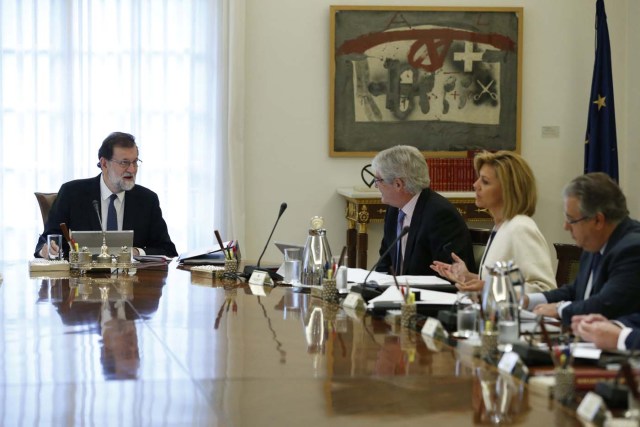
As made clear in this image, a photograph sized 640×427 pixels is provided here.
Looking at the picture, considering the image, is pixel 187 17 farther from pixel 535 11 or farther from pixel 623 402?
pixel 623 402

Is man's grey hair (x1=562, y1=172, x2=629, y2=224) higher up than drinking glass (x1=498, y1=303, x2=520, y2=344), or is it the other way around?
man's grey hair (x1=562, y1=172, x2=629, y2=224)

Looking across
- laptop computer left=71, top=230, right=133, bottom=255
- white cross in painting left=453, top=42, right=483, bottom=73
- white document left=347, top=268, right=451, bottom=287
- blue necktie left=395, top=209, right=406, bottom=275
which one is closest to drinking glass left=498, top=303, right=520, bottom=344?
white document left=347, top=268, right=451, bottom=287

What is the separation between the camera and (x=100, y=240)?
4.57 metres

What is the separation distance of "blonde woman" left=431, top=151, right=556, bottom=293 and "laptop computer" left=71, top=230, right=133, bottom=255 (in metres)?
1.50

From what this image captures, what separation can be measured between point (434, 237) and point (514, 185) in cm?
67

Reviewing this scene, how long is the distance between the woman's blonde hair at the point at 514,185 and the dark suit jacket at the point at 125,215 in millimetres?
2087

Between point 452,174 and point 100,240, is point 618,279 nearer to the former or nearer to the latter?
point 100,240

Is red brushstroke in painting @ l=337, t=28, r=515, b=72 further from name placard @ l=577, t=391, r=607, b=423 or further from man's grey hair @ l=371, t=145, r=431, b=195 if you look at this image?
name placard @ l=577, t=391, r=607, b=423

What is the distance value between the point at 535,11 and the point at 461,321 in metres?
5.61

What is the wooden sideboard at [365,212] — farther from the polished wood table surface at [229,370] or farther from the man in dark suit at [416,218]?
the polished wood table surface at [229,370]

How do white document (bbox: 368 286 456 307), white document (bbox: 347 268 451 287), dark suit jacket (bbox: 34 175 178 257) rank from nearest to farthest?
white document (bbox: 368 286 456 307), white document (bbox: 347 268 451 287), dark suit jacket (bbox: 34 175 178 257)

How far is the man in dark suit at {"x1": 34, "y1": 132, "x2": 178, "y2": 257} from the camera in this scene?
524cm

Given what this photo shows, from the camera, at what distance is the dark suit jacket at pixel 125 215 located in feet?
17.2

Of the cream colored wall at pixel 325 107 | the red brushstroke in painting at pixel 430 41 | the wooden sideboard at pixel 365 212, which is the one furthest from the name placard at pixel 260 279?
the red brushstroke in painting at pixel 430 41
